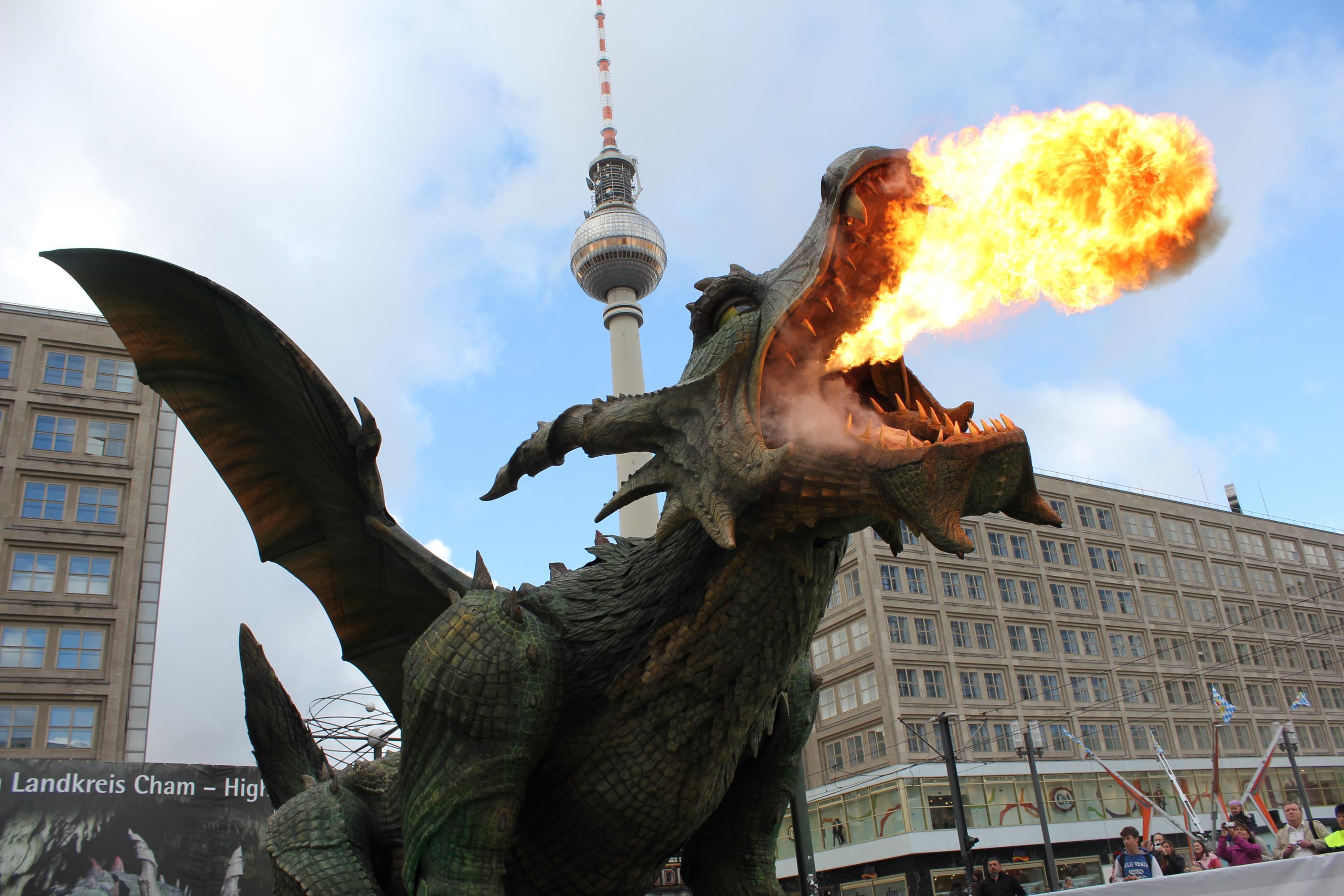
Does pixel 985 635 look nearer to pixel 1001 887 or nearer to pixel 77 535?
pixel 1001 887

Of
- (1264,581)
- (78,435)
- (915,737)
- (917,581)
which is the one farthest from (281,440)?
(1264,581)

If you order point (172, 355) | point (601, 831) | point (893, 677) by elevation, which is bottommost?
point (601, 831)

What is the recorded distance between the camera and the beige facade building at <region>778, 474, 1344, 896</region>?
35625 mm

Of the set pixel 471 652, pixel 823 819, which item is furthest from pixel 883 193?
pixel 823 819

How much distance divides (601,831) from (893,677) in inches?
1407

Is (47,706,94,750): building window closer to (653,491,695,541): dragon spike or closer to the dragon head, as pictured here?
the dragon head

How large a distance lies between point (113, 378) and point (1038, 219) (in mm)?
38162

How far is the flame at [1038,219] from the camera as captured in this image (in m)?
2.71

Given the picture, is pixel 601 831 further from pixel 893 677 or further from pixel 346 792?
pixel 893 677

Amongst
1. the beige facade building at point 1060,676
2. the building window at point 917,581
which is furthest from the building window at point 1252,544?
the building window at point 917,581

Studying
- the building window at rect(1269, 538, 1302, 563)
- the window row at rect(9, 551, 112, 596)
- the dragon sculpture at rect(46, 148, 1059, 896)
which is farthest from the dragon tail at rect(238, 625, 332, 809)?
the building window at rect(1269, 538, 1302, 563)

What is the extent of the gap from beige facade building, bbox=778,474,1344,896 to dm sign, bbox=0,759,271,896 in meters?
25.3

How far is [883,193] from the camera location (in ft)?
8.91

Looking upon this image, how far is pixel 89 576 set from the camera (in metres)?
32.0
